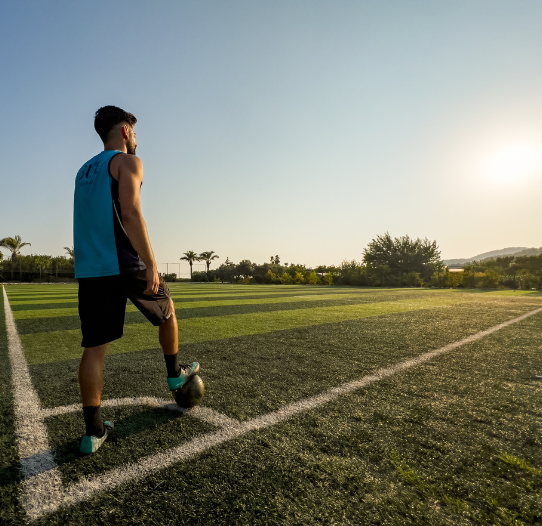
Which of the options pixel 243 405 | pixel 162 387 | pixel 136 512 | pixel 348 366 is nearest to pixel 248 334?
pixel 348 366

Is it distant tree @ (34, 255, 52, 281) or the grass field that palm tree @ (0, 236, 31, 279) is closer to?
distant tree @ (34, 255, 52, 281)

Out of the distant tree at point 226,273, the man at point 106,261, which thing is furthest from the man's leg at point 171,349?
the distant tree at point 226,273

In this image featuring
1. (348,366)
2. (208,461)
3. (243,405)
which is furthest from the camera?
(348,366)

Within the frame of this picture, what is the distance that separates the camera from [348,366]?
11.8 feet

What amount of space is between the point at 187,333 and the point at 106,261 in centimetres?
395

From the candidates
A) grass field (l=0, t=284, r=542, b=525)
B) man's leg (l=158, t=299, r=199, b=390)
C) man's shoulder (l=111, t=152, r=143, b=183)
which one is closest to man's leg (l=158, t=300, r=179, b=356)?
man's leg (l=158, t=299, r=199, b=390)

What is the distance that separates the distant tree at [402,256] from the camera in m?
37.0

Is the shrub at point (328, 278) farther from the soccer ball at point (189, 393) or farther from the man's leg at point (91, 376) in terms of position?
the man's leg at point (91, 376)

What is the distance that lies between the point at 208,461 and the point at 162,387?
1.34 metres

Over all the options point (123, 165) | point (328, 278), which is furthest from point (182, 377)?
point (328, 278)

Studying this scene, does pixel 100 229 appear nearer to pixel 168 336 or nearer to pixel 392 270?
pixel 168 336

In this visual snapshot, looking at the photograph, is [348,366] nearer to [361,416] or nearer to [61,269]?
[361,416]

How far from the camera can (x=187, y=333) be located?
576cm

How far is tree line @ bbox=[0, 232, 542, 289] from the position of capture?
30.5 m
